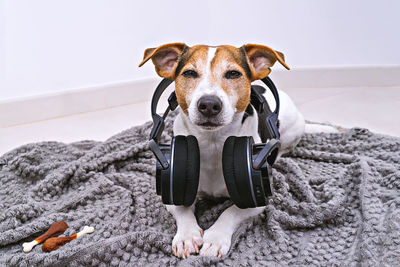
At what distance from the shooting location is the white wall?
2.87 meters

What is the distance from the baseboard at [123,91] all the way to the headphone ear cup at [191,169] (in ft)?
6.48

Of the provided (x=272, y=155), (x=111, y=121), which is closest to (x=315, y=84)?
(x=111, y=121)

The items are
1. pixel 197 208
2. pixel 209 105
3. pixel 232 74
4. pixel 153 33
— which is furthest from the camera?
pixel 153 33

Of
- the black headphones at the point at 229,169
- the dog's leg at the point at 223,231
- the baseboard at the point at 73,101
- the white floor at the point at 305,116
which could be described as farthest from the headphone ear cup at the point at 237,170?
the baseboard at the point at 73,101

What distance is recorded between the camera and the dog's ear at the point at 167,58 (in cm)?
143

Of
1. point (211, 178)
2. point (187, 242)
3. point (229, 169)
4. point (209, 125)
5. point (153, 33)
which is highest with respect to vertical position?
point (153, 33)

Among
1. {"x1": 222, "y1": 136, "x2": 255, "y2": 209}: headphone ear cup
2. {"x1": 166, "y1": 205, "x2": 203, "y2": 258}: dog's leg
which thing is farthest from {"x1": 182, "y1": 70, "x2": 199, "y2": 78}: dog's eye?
{"x1": 166, "y1": 205, "x2": 203, "y2": 258}: dog's leg

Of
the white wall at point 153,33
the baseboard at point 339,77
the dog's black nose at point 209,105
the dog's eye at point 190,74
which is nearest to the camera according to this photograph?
the dog's black nose at point 209,105

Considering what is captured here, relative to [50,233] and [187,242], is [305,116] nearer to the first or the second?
[187,242]

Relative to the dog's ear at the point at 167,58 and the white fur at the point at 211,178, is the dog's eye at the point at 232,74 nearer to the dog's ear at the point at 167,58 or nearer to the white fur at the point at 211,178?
the white fur at the point at 211,178

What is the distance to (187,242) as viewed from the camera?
1.32m

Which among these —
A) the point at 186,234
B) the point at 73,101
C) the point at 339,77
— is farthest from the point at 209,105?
the point at 339,77

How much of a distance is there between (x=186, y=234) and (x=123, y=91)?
2136 mm

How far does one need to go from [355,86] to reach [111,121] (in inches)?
82.6
